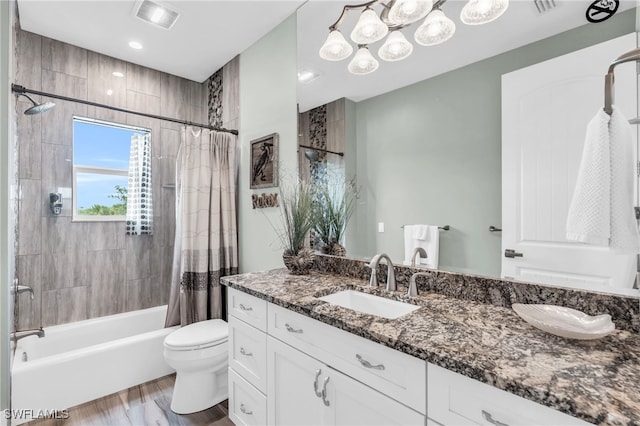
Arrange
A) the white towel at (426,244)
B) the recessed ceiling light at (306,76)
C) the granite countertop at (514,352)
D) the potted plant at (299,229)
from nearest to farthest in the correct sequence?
the granite countertop at (514,352)
the white towel at (426,244)
the potted plant at (299,229)
the recessed ceiling light at (306,76)

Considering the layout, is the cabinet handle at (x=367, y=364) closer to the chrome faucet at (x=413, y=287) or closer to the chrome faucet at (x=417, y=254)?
the chrome faucet at (x=413, y=287)

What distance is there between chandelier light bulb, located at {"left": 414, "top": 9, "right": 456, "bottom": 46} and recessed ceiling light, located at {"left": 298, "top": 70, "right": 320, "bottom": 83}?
0.72 metres

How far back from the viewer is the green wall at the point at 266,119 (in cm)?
217

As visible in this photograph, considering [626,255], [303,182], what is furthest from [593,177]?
[303,182]

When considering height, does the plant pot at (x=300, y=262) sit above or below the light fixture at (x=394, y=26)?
below

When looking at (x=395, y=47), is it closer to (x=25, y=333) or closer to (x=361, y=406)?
(x=361, y=406)

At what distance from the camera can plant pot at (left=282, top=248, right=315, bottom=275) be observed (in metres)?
1.86

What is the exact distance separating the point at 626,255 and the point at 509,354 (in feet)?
1.89

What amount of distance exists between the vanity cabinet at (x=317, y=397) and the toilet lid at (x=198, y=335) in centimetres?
74

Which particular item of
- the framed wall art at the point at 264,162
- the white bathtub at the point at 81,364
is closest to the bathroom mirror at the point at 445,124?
the framed wall art at the point at 264,162

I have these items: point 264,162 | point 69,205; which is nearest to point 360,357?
point 264,162

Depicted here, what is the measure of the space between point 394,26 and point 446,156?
2.40 feet

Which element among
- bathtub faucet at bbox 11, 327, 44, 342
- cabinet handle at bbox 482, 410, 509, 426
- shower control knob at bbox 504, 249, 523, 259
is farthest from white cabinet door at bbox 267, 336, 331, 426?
bathtub faucet at bbox 11, 327, 44, 342

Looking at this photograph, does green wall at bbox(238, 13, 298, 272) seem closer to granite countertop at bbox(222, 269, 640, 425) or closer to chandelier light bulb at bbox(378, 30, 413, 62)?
chandelier light bulb at bbox(378, 30, 413, 62)
